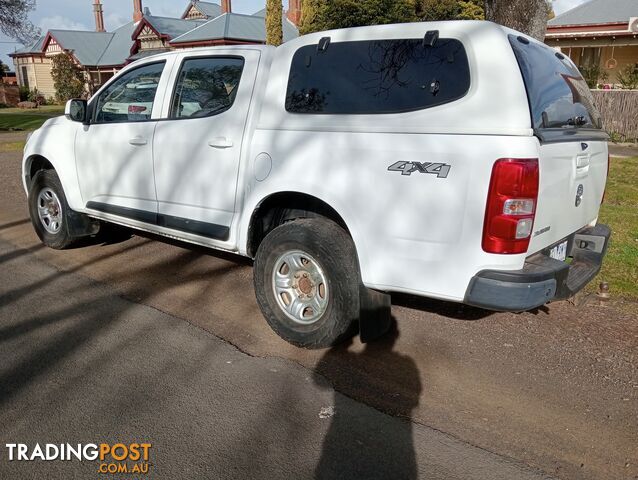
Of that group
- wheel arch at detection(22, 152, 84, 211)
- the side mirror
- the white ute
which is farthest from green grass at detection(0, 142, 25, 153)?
the white ute

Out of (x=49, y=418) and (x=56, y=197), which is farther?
(x=56, y=197)

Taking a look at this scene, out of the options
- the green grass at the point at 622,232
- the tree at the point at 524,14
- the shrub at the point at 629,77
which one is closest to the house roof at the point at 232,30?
the shrub at the point at 629,77

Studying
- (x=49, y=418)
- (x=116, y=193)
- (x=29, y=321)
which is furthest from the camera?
(x=116, y=193)

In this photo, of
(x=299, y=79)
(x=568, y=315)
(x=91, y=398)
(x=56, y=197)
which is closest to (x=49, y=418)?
(x=91, y=398)

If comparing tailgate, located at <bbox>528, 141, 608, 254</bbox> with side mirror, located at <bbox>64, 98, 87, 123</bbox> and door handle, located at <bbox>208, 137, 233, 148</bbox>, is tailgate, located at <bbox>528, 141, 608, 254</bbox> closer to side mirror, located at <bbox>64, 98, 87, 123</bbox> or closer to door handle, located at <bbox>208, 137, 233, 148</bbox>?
door handle, located at <bbox>208, 137, 233, 148</bbox>

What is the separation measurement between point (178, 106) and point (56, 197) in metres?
2.10

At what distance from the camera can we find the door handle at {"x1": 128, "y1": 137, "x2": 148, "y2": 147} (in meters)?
5.05

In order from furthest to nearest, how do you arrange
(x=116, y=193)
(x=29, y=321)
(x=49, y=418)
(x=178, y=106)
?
(x=116, y=193), (x=178, y=106), (x=29, y=321), (x=49, y=418)

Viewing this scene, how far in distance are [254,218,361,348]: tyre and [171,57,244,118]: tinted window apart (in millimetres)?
1252

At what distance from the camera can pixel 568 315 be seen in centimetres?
477

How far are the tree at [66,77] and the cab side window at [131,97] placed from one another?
36.7 metres

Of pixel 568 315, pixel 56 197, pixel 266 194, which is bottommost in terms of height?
pixel 568 315

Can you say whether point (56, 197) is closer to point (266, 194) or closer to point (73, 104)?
point (73, 104)

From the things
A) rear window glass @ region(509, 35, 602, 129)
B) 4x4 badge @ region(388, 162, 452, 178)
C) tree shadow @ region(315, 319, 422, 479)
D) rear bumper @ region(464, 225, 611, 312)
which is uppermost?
rear window glass @ region(509, 35, 602, 129)
